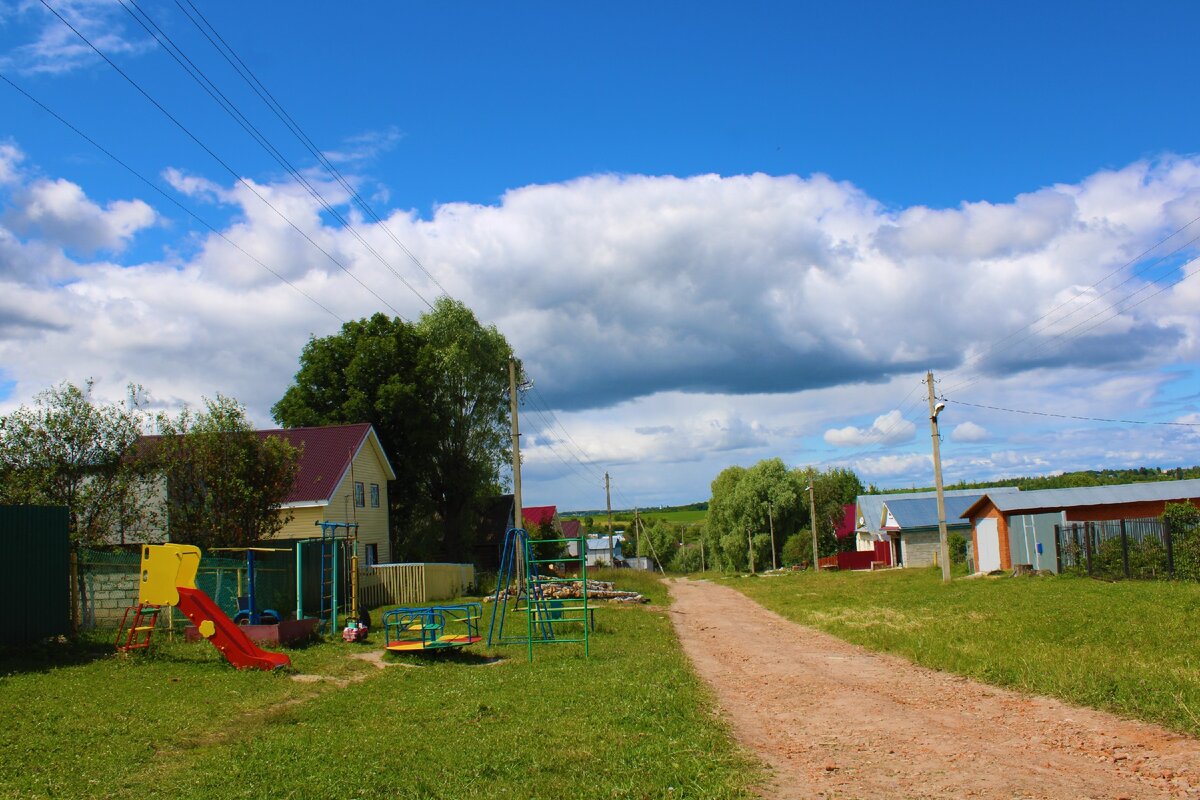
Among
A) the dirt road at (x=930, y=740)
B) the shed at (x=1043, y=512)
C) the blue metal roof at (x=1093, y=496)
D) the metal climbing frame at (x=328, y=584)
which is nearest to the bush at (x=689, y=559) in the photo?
the shed at (x=1043, y=512)

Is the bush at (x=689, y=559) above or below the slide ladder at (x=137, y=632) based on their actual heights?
below

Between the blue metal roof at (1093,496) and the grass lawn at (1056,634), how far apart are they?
738cm

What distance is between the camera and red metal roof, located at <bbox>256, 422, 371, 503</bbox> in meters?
30.7

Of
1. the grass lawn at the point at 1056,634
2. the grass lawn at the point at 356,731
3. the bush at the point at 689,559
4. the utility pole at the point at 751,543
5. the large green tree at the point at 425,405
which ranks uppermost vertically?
the large green tree at the point at 425,405

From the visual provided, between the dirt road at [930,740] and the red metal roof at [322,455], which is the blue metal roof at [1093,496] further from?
the red metal roof at [322,455]

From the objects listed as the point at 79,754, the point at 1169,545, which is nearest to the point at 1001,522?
the point at 1169,545

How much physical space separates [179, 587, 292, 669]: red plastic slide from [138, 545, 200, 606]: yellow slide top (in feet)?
0.91

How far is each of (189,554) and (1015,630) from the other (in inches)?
535

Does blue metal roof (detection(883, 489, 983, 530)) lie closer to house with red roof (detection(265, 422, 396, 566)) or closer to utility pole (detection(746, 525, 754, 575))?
utility pole (detection(746, 525, 754, 575))

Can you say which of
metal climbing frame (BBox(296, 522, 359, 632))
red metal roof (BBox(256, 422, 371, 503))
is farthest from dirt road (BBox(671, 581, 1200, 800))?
red metal roof (BBox(256, 422, 371, 503))

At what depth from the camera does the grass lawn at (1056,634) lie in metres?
9.84

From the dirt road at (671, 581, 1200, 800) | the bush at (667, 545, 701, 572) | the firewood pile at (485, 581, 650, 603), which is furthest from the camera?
the bush at (667, 545, 701, 572)

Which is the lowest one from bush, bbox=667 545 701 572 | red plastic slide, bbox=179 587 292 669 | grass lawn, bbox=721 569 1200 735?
bush, bbox=667 545 701 572

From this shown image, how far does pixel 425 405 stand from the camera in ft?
132
